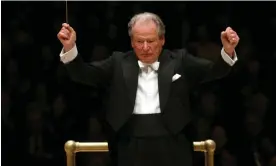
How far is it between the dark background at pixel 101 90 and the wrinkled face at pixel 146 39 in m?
0.60

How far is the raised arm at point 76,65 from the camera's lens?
63.9 inches

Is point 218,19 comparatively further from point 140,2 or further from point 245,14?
point 140,2

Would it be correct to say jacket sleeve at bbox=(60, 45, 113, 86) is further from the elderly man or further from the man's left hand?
the man's left hand

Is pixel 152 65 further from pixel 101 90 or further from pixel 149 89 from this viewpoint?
pixel 101 90

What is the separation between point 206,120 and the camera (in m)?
2.33

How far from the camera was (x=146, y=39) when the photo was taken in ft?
5.39

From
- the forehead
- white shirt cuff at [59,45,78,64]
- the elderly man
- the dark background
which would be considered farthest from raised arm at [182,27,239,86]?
the dark background

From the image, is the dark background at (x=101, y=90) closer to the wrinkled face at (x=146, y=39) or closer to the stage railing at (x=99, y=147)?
the stage railing at (x=99, y=147)

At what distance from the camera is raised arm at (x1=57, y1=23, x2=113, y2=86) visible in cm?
162

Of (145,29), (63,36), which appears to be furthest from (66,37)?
(145,29)

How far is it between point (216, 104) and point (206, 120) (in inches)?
2.7

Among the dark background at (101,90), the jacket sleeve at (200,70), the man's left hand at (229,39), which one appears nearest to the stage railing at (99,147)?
the jacket sleeve at (200,70)

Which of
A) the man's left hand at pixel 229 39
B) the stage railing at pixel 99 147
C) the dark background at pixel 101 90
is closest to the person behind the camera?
the man's left hand at pixel 229 39

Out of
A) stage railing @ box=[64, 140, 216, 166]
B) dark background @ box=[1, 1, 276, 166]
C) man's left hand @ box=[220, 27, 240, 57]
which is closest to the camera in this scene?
man's left hand @ box=[220, 27, 240, 57]
